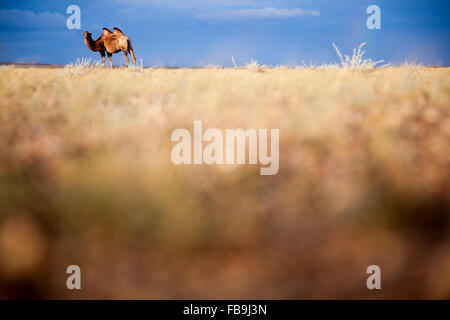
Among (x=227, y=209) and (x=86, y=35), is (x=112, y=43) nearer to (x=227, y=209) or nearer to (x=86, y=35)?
(x=86, y=35)

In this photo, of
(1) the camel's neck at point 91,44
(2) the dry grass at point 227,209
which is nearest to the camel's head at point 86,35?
(1) the camel's neck at point 91,44

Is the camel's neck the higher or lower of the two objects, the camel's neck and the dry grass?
the higher

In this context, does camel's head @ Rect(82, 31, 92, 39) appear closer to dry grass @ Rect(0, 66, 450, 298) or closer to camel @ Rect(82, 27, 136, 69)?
camel @ Rect(82, 27, 136, 69)

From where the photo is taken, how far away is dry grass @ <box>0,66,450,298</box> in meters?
1.28

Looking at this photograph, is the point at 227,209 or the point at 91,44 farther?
the point at 91,44

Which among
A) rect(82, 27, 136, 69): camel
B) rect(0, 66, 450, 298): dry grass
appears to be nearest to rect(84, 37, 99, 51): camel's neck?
rect(82, 27, 136, 69): camel

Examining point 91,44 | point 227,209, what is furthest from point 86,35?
point 227,209

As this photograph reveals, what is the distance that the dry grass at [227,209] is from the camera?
4.21 feet

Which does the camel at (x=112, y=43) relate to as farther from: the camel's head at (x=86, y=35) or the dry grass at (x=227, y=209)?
the dry grass at (x=227, y=209)

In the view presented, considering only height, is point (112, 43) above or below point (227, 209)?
above

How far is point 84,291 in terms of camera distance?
1296mm

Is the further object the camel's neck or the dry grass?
the camel's neck

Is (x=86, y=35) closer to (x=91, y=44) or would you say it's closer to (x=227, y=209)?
(x=91, y=44)

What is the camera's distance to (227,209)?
139 centimetres
